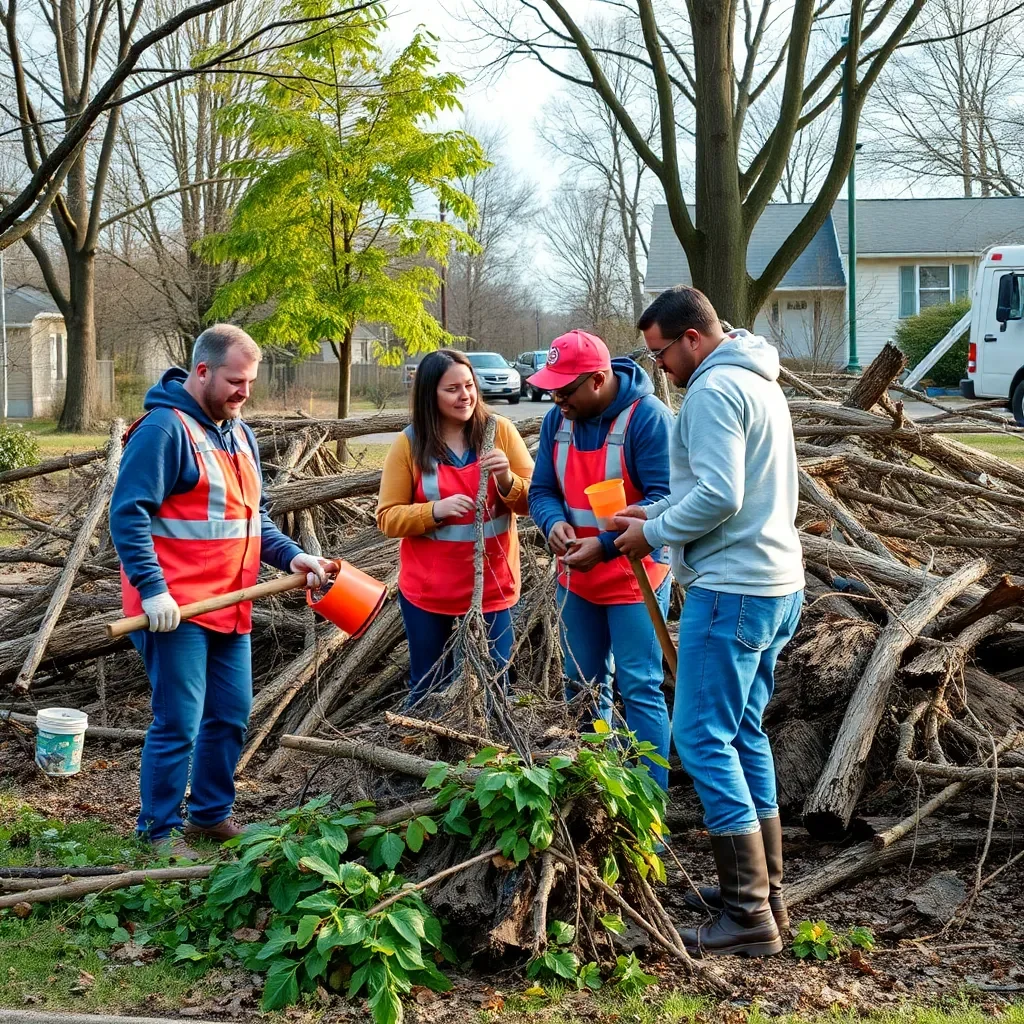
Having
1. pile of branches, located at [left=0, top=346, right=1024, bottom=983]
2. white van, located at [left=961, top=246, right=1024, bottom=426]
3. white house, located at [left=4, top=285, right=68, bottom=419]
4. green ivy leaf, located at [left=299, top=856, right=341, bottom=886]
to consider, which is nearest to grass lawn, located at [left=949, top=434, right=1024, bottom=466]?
white van, located at [left=961, top=246, right=1024, bottom=426]

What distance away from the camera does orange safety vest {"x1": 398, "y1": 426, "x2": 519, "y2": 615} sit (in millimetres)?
4410

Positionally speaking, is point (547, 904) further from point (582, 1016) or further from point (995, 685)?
point (995, 685)

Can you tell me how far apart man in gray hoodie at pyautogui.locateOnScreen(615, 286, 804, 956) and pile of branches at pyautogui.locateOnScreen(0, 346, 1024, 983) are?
0.30 meters

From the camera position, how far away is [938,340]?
3216cm

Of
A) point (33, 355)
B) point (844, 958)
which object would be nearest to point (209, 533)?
point (844, 958)

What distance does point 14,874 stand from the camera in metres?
3.91

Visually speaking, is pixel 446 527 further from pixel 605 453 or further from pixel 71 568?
pixel 71 568

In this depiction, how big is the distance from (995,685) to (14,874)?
4.01 metres

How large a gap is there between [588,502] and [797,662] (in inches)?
57.1

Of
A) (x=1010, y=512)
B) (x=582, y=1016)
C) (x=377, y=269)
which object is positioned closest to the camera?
(x=582, y=1016)

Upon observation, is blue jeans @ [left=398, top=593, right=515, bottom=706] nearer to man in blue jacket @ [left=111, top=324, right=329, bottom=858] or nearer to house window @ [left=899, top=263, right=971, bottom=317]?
man in blue jacket @ [left=111, top=324, right=329, bottom=858]

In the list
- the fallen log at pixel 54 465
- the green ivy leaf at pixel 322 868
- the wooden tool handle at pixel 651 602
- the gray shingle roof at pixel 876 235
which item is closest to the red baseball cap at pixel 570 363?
the wooden tool handle at pixel 651 602

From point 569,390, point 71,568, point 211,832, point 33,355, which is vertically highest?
point 33,355

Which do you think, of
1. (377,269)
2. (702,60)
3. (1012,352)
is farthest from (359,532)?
(1012,352)
